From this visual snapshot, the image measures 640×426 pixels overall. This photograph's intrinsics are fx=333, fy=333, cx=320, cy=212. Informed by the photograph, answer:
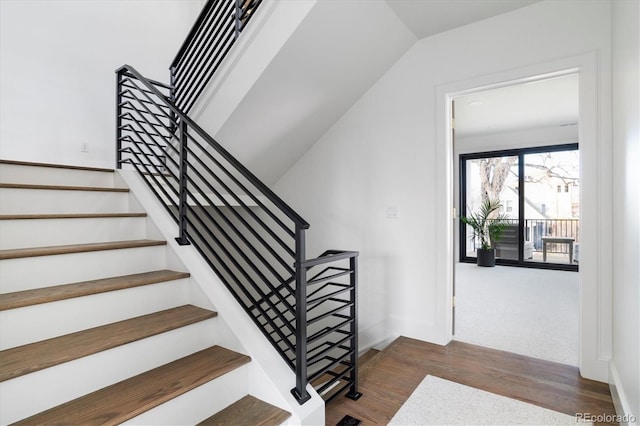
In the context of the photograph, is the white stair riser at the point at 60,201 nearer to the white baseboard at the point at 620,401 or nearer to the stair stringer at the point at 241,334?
the stair stringer at the point at 241,334

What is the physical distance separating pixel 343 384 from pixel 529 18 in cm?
292

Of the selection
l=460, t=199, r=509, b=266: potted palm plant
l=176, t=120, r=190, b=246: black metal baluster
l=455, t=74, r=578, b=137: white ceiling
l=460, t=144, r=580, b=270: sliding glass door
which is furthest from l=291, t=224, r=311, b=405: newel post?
l=460, t=144, r=580, b=270: sliding glass door

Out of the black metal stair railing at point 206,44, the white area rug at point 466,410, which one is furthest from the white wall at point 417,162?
the black metal stair railing at point 206,44

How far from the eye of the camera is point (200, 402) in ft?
4.46

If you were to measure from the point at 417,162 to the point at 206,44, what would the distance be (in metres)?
2.25

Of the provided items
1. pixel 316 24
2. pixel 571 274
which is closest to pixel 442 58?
pixel 316 24

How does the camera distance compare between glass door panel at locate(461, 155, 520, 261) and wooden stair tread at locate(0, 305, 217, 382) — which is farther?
glass door panel at locate(461, 155, 520, 261)

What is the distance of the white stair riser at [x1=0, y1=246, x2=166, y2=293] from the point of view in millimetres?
1497

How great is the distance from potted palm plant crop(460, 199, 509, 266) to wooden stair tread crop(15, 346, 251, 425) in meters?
6.35

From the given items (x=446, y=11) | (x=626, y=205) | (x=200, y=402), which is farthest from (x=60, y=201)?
(x=626, y=205)

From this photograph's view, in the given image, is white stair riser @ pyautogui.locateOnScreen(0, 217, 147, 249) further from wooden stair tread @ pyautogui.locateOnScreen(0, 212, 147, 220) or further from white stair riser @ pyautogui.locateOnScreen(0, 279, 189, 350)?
white stair riser @ pyautogui.locateOnScreen(0, 279, 189, 350)

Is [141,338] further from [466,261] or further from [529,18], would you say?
[466,261]

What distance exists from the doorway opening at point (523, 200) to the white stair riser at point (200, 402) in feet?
7.76

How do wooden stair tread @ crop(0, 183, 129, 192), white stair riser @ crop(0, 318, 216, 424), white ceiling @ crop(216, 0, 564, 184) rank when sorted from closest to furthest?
white stair riser @ crop(0, 318, 216, 424)
wooden stair tread @ crop(0, 183, 129, 192)
white ceiling @ crop(216, 0, 564, 184)
